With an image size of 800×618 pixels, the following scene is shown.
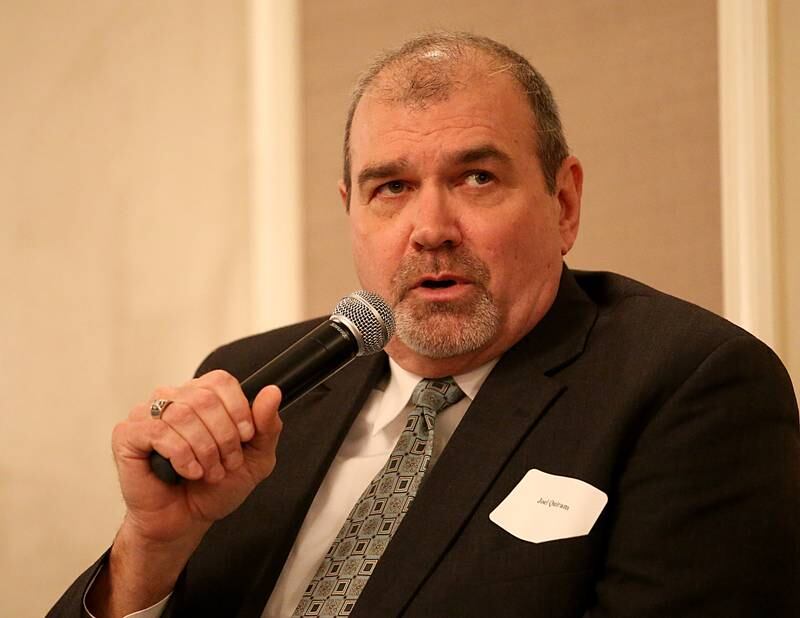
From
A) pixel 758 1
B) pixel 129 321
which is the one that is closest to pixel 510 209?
pixel 758 1

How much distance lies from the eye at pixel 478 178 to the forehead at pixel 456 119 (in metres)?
0.06

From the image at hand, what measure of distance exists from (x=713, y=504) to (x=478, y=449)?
379 millimetres

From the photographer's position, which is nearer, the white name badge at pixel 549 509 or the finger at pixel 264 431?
the finger at pixel 264 431

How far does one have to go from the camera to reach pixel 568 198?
6.70 feet

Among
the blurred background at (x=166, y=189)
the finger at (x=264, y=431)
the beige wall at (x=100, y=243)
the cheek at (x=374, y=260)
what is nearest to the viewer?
the finger at (x=264, y=431)

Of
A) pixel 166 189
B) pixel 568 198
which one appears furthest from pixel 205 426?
pixel 166 189

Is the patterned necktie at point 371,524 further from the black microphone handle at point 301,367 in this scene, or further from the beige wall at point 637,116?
the beige wall at point 637,116

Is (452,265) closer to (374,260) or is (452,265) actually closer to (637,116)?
(374,260)

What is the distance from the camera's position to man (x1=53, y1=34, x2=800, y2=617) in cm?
149

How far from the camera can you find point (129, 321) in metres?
3.02

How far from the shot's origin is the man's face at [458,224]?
6.03ft

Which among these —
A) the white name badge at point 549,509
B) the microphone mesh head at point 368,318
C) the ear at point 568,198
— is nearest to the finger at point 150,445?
the microphone mesh head at point 368,318

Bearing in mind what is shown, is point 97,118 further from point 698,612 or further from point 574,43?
point 698,612

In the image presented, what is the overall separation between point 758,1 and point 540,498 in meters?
1.28
